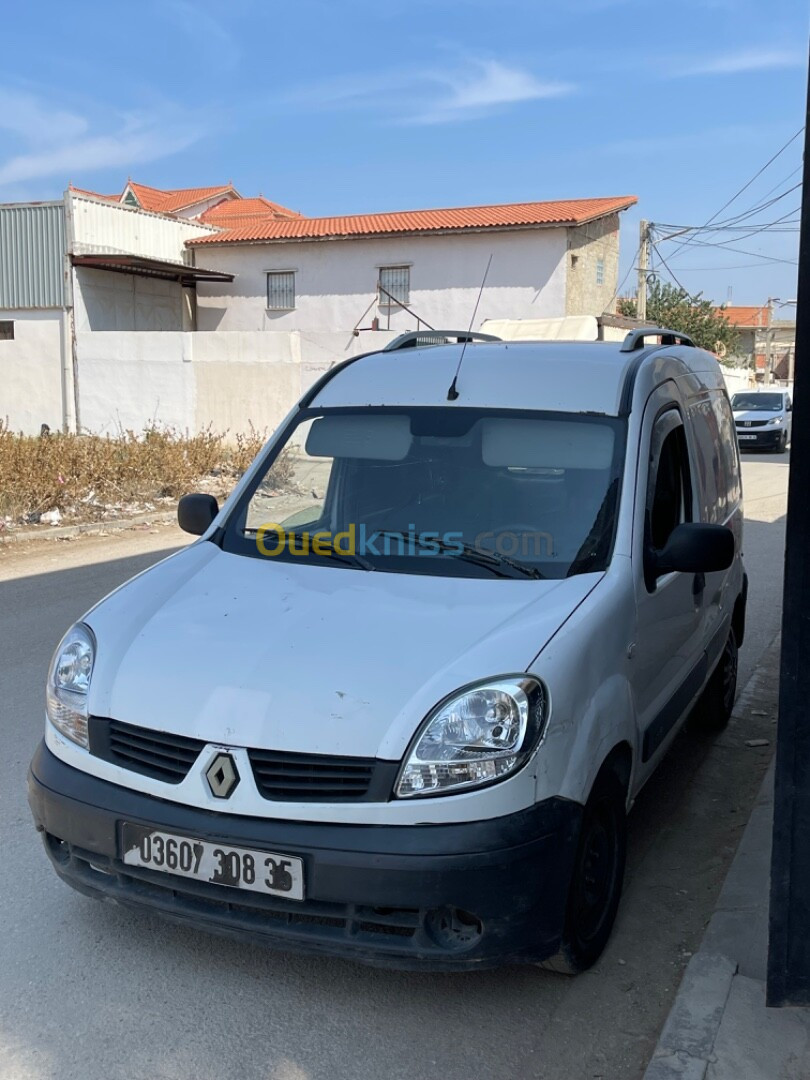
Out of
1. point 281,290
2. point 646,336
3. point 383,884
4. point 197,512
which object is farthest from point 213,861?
point 281,290

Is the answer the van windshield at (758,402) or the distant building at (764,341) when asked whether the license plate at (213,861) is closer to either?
the van windshield at (758,402)

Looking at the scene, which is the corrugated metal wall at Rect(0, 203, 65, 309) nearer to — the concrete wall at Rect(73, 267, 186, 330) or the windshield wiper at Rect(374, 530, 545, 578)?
the concrete wall at Rect(73, 267, 186, 330)

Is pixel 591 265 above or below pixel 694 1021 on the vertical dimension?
above

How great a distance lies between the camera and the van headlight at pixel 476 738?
271 centimetres

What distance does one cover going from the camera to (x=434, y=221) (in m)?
28.6

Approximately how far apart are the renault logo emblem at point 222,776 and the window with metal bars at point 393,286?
26.8 metres

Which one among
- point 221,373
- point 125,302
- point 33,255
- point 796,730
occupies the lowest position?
point 796,730

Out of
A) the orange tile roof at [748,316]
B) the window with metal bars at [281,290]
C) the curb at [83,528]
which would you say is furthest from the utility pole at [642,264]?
the orange tile roof at [748,316]

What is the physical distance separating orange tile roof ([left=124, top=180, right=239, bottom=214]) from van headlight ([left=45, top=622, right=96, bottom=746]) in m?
44.5

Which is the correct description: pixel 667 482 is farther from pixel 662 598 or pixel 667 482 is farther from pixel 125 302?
pixel 125 302

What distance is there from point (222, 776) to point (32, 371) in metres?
26.0

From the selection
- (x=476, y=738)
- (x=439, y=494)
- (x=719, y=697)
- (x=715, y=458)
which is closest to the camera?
(x=476, y=738)

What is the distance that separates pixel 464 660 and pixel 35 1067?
1577 mm

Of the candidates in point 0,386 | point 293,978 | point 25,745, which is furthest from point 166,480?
point 0,386
